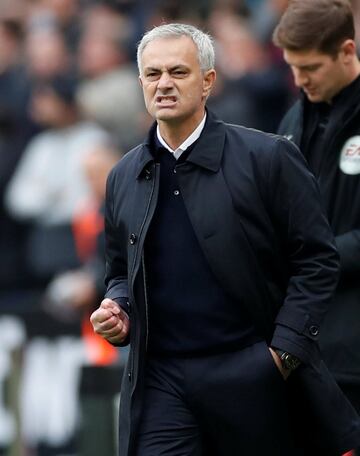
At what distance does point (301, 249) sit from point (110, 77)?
6.52 meters

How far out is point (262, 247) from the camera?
526cm

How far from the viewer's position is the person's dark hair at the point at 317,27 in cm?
579

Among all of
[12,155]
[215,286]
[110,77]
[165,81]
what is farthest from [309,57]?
[12,155]

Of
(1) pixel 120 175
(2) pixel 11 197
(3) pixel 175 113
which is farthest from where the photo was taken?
(2) pixel 11 197

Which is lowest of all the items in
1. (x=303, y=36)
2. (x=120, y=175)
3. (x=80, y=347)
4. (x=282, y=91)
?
(x=80, y=347)

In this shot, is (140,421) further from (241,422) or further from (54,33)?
(54,33)

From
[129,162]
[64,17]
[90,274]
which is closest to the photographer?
[129,162]

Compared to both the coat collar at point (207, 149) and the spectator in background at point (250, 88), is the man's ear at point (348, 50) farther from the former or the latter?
the spectator in background at point (250, 88)

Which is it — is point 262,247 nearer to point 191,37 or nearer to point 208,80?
point 208,80

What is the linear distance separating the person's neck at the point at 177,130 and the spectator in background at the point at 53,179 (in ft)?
16.9

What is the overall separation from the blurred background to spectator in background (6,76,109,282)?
0.01m

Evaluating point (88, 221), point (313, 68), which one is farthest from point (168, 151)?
point (88, 221)

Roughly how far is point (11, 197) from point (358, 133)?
611cm

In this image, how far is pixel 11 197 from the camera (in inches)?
456
